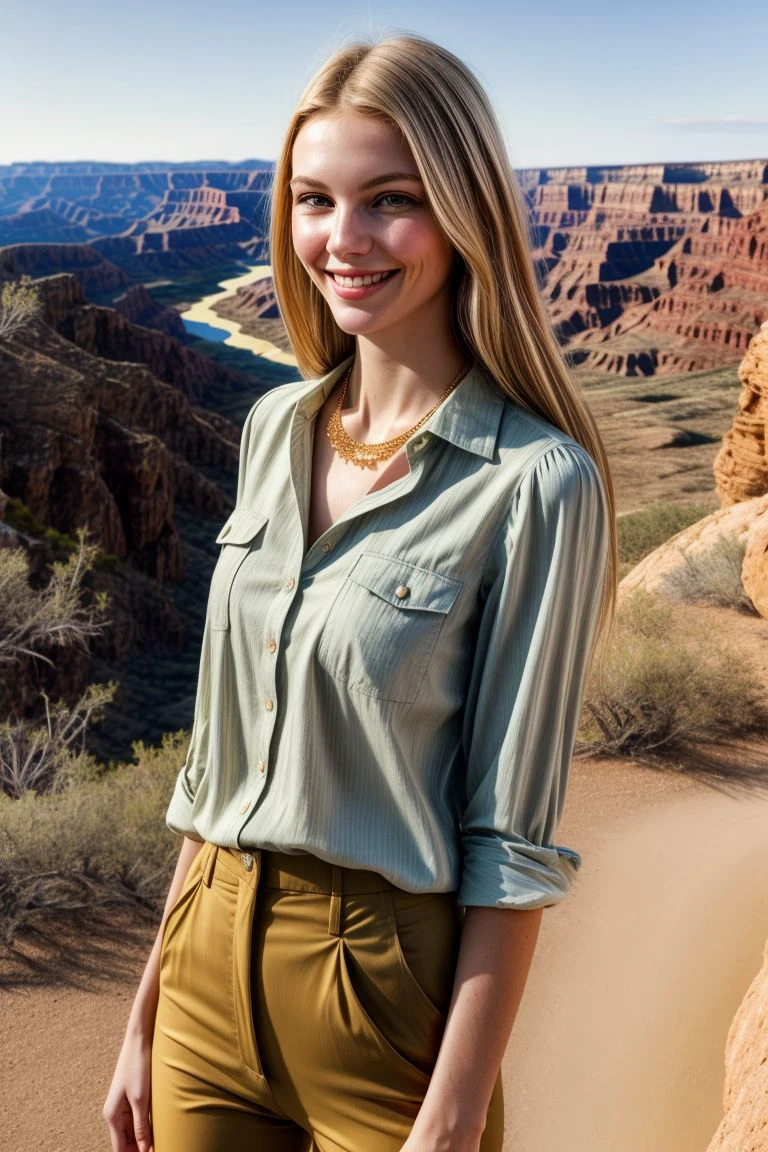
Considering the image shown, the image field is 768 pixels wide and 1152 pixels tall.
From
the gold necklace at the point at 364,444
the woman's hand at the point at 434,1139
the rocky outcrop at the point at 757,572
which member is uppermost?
the gold necklace at the point at 364,444

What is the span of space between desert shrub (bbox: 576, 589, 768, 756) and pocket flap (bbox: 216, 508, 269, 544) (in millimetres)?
4447

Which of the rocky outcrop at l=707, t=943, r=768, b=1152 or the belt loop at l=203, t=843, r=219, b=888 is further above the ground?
the belt loop at l=203, t=843, r=219, b=888

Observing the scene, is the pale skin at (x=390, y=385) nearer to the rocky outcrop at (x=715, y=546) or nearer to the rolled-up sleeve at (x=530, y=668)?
the rolled-up sleeve at (x=530, y=668)

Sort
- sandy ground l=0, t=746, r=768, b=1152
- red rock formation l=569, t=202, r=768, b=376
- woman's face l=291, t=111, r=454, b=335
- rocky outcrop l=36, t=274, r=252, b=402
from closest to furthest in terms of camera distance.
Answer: woman's face l=291, t=111, r=454, b=335
sandy ground l=0, t=746, r=768, b=1152
rocky outcrop l=36, t=274, r=252, b=402
red rock formation l=569, t=202, r=768, b=376

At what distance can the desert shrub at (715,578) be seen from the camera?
8.14m

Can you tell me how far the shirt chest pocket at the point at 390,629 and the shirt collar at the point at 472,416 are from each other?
189mm

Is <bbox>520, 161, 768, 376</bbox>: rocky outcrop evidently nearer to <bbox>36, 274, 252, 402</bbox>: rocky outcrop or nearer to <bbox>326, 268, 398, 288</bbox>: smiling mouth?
<bbox>36, 274, 252, 402</bbox>: rocky outcrop

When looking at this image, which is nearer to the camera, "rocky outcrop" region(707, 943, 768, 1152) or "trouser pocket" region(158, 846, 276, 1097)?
"trouser pocket" region(158, 846, 276, 1097)

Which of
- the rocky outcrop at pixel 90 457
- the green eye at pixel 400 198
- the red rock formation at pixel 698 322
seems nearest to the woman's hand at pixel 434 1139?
the green eye at pixel 400 198

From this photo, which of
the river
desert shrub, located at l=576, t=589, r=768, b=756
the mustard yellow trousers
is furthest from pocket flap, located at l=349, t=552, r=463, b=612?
the river

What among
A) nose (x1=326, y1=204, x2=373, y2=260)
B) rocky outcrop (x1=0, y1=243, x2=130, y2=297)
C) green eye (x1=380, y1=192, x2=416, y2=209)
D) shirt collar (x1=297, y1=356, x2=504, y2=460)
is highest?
green eye (x1=380, y1=192, x2=416, y2=209)

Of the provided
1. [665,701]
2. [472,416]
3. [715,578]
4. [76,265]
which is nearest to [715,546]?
[715,578]

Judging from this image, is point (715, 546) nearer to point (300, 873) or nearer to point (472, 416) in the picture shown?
point (472, 416)

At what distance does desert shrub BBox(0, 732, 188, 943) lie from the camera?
5129mm
